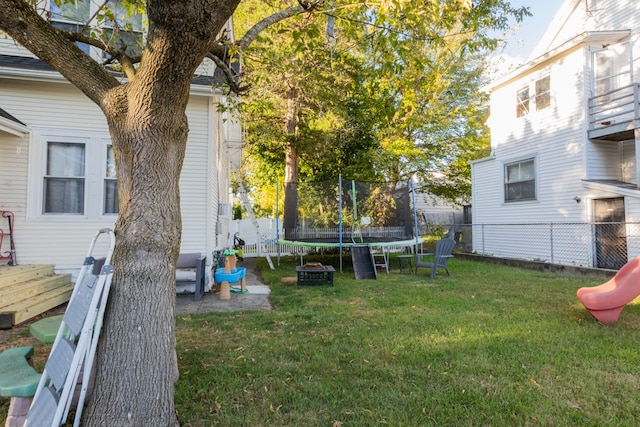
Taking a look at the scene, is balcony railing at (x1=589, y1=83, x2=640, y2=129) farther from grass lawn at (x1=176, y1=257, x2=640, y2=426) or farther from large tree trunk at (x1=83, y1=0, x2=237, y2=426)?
large tree trunk at (x1=83, y1=0, x2=237, y2=426)

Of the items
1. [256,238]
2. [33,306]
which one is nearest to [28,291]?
[33,306]

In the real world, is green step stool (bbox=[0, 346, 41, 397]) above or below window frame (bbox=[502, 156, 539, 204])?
below

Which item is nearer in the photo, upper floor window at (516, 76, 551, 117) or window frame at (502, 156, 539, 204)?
upper floor window at (516, 76, 551, 117)

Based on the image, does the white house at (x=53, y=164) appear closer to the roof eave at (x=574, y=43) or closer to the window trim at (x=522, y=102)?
the roof eave at (x=574, y=43)

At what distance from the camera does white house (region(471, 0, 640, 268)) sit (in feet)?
29.2

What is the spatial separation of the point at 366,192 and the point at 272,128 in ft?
17.7

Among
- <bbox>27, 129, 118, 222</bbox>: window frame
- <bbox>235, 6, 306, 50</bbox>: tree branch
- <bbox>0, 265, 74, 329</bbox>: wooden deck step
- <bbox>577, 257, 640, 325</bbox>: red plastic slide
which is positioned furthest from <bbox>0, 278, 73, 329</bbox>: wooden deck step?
<bbox>577, 257, 640, 325</bbox>: red plastic slide

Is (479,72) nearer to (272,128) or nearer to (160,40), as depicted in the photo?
(272,128)

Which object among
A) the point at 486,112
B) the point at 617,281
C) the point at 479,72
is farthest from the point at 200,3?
the point at 486,112

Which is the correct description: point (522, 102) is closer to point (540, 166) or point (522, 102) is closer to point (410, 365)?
point (540, 166)

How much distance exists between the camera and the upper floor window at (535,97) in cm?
1070

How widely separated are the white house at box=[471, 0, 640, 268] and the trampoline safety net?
3954 millimetres

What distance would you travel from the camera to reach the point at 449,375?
9.96ft

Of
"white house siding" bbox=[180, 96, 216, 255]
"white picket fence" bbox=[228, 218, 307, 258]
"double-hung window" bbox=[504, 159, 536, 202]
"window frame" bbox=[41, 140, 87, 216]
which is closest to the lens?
"window frame" bbox=[41, 140, 87, 216]
